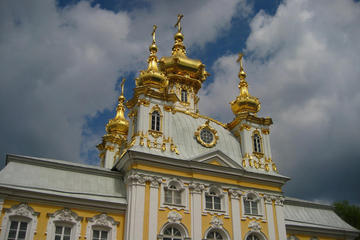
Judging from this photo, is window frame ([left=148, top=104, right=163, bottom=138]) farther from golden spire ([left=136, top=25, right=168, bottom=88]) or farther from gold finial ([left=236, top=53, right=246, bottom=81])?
gold finial ([left=236, top=53, right=246, bottom=81])

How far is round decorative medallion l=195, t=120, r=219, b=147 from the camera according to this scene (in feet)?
87.1

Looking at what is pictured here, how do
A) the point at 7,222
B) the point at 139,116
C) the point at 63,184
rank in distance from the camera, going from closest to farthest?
the point at 7,222
the point at 63,184
the point at 139,116

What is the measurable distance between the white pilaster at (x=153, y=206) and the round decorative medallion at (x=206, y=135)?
16.6ft

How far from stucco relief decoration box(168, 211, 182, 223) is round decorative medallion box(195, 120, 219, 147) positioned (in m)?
5.78

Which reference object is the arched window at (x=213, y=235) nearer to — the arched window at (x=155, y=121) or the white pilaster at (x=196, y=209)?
the white pilaster at (x=196, y=209)

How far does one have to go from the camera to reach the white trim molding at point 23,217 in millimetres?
19156

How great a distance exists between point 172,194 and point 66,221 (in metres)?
6.30

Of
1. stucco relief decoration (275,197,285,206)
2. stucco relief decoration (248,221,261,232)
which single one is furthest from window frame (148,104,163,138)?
stucco relief decoration (275,197,285,206)

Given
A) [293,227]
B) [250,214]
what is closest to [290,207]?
[293,227]

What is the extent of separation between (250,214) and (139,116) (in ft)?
31.6

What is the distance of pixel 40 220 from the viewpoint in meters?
19.9

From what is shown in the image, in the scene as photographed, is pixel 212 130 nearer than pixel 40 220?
No

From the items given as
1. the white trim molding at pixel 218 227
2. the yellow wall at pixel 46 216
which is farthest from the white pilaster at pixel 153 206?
the white trim molding at pixel 218 227

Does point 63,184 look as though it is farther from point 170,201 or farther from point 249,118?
point 249,118
